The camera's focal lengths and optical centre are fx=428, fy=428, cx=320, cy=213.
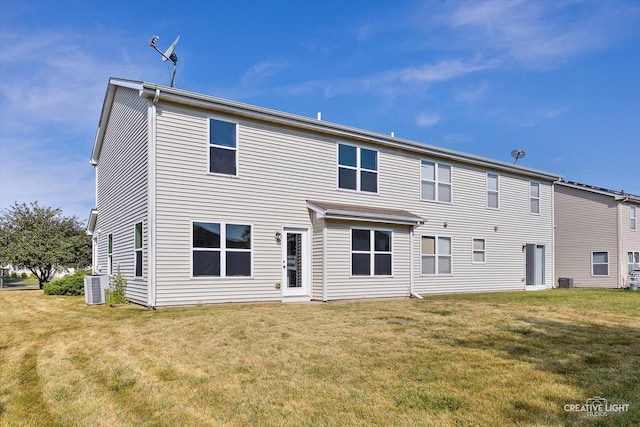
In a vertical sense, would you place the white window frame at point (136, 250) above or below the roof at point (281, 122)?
below

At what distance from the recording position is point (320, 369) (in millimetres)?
5289

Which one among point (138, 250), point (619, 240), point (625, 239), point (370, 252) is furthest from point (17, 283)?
point (625, 239)

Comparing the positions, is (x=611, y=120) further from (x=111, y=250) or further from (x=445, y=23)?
(x=111, y=250)

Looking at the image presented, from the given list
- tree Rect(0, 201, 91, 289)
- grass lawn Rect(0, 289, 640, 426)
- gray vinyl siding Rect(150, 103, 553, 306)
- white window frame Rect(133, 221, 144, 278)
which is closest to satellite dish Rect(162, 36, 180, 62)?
gray vinyl siding Rect(150, 103, 553, 306)

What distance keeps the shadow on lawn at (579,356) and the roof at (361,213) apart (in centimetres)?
570

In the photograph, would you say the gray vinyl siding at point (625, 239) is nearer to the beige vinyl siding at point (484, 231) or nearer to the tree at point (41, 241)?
the beige vinyl siding at point (484, 231)

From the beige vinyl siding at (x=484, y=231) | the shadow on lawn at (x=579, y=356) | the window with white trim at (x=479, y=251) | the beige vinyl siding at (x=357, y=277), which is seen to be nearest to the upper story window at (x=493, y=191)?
the beige vinyl siding at (x=484, y=231)

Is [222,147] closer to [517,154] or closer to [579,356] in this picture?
[579,356]

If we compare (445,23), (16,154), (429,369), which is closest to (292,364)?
(429,369)

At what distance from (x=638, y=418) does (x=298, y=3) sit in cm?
1578

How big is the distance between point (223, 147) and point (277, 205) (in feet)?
7.40

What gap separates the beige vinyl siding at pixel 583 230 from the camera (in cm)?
2330

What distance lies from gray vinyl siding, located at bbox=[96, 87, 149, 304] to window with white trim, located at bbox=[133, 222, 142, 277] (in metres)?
0.18

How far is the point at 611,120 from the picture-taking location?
20.2 metres
